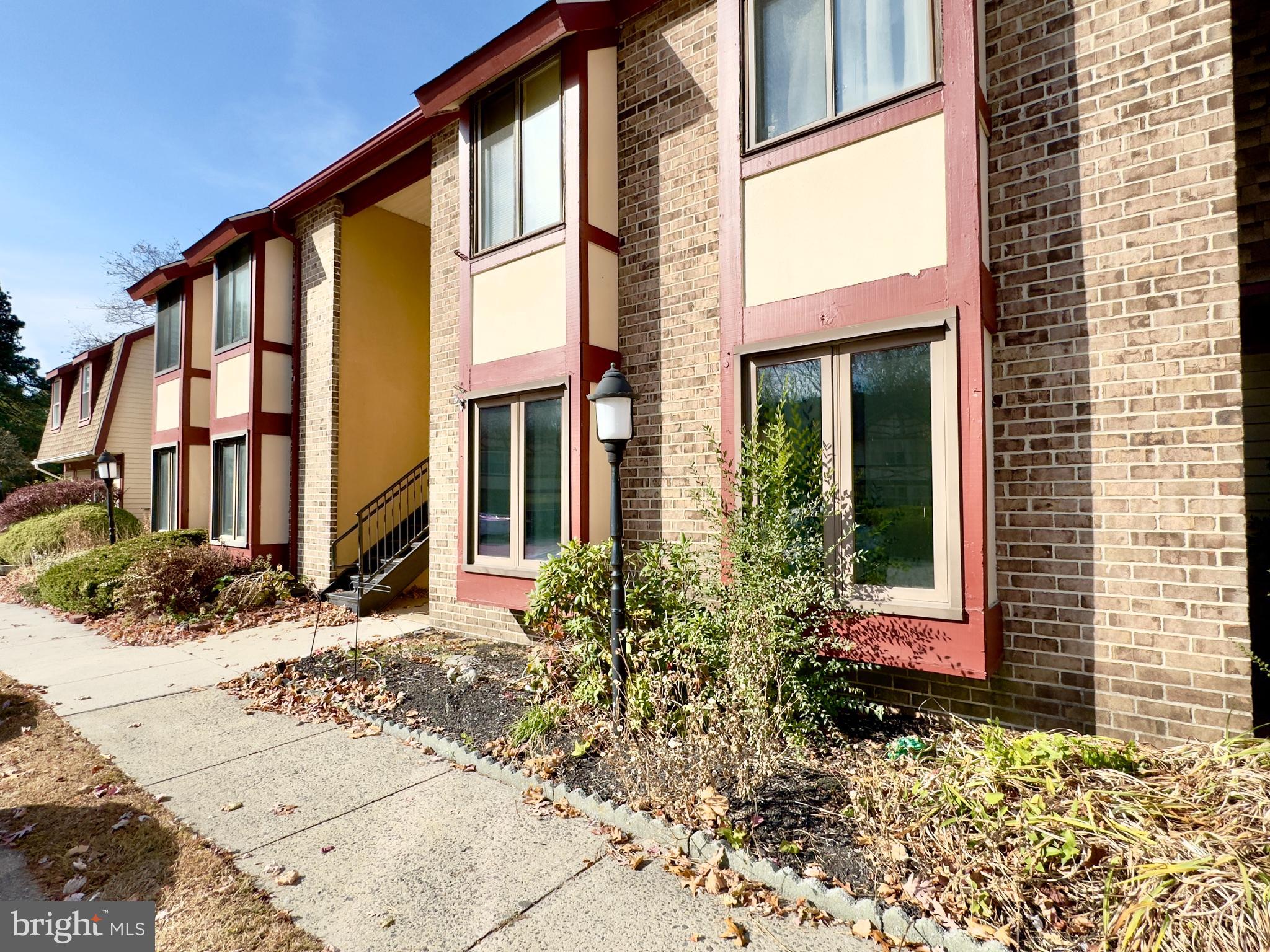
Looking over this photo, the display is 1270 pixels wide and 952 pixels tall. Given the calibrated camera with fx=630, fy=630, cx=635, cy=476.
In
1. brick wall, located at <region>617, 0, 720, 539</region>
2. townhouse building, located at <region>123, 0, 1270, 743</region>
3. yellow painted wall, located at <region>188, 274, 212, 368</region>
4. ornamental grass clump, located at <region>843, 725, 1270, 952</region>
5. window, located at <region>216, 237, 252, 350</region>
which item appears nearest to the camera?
ornamental grass clump, located at <region>843, 725, 1270, 952</region>

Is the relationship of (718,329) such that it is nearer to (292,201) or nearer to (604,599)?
(604,599)

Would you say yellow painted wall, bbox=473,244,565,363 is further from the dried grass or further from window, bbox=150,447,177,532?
window, bbox=150,447,177,532

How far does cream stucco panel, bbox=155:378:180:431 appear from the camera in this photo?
13.1m

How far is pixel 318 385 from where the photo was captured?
9.98 m

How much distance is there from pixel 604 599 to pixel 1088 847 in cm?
333

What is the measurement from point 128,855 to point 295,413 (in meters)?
8.42

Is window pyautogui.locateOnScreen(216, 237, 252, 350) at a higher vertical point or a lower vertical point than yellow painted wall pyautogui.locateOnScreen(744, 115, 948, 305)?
higher

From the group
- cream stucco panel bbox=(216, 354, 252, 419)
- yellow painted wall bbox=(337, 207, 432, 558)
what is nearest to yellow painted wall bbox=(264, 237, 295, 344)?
cream stucco panel bbox=(216, 354, 252, 419)

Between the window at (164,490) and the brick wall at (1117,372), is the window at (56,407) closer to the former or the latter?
the window at (164,490)

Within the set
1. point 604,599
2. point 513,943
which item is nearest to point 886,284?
point 604,599

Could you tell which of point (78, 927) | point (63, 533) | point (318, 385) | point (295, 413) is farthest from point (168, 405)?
point (78, 927)

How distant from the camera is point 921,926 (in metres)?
2.43

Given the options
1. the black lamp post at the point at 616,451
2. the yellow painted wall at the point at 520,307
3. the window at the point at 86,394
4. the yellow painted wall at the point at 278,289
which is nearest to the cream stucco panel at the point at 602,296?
the yellow painted wall at the point at 520,307

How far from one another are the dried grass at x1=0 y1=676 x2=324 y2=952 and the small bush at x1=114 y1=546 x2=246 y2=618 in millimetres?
4956
